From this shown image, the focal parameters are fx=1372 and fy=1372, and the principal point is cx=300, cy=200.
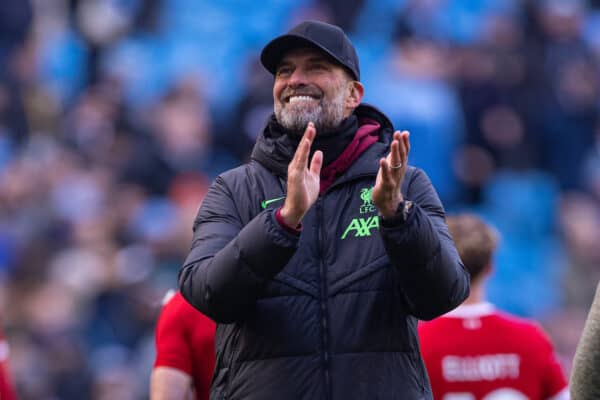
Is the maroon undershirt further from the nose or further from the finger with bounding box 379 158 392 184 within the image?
the finger with bounding box 379 158 392 184

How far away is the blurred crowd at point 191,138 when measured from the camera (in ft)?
32.5

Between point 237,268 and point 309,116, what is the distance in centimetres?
62

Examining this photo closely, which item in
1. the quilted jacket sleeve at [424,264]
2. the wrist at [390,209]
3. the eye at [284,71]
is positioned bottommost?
the quilted jacket sleeve at [424,264]

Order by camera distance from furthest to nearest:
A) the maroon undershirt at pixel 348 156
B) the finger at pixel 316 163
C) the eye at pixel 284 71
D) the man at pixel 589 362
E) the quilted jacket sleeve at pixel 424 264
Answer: the eye at pixel 284 71
the maroon undershirt at pixel 348 156
the finger at pixel 316 163
the quilted jacket sleeve at pixel 424 264
the man at pixel 589 362

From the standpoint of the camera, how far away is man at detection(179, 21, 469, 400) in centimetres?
373

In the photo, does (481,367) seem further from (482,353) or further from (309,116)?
(309,116)

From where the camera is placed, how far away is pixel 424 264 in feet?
12.2

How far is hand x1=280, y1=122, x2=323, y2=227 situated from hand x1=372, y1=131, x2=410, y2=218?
0.18m

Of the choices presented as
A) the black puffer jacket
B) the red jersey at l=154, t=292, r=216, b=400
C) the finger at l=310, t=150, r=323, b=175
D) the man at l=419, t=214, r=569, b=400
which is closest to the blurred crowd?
the red jersey at l=154, t=292, r=216, b=400

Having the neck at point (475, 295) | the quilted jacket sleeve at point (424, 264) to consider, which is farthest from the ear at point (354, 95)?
the neck at point (475, 295)

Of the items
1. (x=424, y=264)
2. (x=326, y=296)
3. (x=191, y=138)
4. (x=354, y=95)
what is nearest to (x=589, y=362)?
(x=424, y=264)

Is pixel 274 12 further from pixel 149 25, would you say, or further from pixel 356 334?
pixel 356 334

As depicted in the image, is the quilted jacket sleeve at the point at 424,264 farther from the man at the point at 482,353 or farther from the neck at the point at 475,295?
the neck at the point at 475,295

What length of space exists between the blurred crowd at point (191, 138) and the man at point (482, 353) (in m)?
4.49
